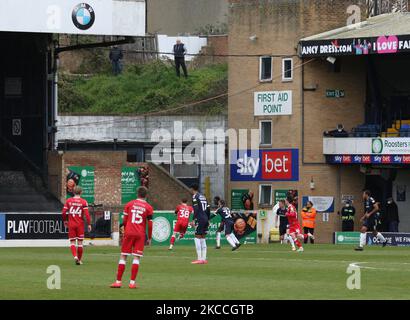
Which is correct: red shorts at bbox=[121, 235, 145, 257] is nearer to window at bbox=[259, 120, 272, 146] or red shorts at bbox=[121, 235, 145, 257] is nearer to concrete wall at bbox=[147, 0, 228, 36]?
window at bbox=[259, 120, 272, 146]

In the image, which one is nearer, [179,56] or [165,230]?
[165,230]

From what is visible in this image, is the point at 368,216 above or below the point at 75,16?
below

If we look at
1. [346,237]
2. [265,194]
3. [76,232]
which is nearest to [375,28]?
[265,194]

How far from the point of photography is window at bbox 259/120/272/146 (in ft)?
217

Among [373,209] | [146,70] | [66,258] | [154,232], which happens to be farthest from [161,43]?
[66,258]

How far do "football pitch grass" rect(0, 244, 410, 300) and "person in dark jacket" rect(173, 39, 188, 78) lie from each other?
2937 centimetres

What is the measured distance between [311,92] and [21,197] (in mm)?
15043

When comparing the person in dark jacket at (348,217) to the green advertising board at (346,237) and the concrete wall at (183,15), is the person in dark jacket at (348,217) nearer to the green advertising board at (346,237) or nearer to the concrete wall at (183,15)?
the green advertising board at (346,237)

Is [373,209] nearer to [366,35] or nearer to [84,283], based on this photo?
[366,35]

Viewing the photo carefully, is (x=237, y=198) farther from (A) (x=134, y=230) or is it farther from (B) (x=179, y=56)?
(A) (x=134, y=230)

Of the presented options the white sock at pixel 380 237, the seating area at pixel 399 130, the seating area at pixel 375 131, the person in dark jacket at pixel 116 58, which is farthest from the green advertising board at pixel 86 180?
the person in dark jacket at pixel 116 58

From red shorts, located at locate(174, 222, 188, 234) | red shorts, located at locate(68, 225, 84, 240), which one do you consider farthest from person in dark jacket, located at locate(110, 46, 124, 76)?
red shorts, located at locate(68, 225, 84, 240)

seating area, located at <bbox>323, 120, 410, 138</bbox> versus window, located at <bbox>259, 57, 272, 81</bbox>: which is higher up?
window, located at <bbox>259, 57, 272, 81</bbox>

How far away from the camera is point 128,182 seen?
61.8 meters
